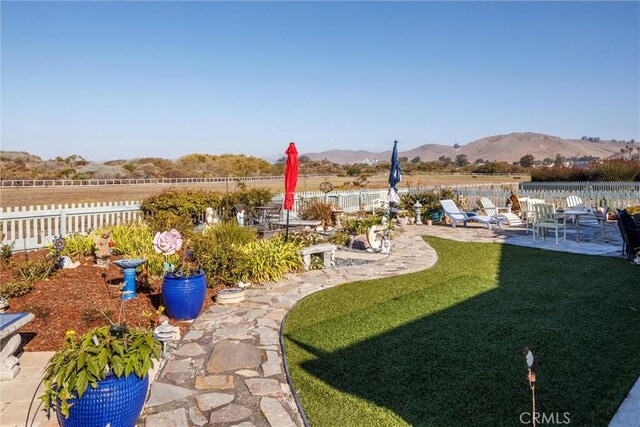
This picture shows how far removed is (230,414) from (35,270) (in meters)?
4.57

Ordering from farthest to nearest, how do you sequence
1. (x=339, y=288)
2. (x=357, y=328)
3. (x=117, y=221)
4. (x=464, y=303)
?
(x=117, y=221)
(x=339, y=288)
(x=464, y=303)
(x=357, y=328)

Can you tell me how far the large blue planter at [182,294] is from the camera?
15.7ft

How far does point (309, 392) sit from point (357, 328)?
1.50 meters

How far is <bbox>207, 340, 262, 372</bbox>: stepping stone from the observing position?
12.3 feet

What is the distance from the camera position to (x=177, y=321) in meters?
4.94

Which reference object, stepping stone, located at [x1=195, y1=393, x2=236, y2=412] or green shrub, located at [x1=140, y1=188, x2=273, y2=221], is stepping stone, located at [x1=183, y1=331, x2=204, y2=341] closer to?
stepping stone, located at [x1=195, y1=393, x2=236, y2=412]

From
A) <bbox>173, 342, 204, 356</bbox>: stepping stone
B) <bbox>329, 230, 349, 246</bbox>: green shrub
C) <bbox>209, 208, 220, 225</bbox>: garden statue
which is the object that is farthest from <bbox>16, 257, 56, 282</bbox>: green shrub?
<bbox>329, 230, 349, 246</bbox>: green shrub

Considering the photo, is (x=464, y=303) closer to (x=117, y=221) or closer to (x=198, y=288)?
(x=198, y=288)

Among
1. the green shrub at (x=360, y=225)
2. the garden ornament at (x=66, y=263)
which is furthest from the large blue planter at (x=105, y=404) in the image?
the green shrub at (x=360, y=225)

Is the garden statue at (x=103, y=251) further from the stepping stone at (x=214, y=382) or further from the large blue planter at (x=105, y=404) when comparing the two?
the large blue planter at (x=105, y=404)

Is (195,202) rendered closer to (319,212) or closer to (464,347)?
(319,212)

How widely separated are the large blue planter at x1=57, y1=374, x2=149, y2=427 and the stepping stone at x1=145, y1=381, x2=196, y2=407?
54 centimetres

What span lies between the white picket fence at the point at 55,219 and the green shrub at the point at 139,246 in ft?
3.77

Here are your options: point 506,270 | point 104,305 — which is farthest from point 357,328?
point 506,270
